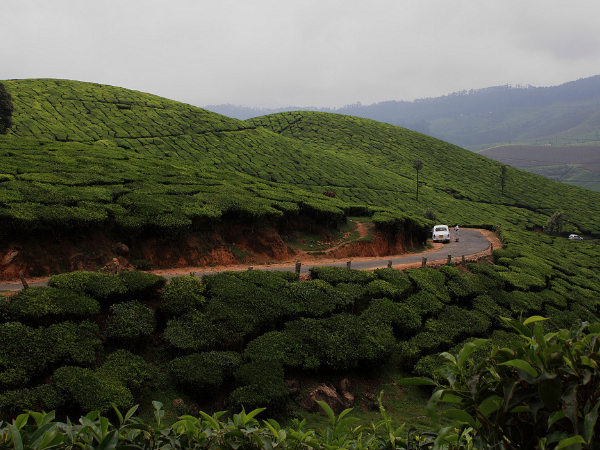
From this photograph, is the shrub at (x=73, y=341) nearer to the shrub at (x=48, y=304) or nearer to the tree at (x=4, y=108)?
the shrub at (x=48, y=304)

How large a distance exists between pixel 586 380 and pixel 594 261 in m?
45.5

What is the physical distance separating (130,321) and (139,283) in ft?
5.14

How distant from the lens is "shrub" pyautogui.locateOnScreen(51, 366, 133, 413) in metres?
8.34

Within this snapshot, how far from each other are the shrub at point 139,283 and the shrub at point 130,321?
42 cm

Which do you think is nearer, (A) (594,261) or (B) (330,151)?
(A) (594,261)

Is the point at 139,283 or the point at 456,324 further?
the point at 456,324

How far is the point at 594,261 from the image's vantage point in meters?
37.8

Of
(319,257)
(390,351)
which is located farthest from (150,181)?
(390,351)

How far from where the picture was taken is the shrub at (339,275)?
15828mm

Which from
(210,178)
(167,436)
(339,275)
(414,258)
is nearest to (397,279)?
(339,275)

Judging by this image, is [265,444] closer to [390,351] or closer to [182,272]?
[390,351]

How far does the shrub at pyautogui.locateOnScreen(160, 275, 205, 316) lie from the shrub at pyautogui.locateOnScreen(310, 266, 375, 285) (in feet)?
17.0

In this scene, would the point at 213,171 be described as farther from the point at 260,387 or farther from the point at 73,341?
the point at 260,387

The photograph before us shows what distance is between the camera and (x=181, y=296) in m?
12.2
